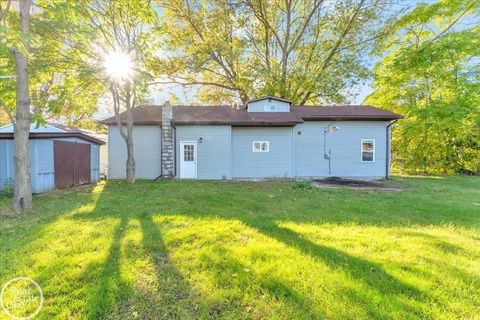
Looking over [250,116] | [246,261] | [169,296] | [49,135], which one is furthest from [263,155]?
[169,296]

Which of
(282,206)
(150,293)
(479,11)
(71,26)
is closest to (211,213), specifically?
(282,206)

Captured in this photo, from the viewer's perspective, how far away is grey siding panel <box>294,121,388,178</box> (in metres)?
12.2

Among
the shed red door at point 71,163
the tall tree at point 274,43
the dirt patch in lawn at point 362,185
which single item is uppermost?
the tall tree at point 274,43

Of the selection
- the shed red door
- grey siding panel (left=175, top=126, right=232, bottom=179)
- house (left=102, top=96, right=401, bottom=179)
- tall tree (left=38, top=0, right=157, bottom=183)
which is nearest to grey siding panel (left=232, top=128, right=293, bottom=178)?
house (left=102, top=96, right=401, bottom=179)

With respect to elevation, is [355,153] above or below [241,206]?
above

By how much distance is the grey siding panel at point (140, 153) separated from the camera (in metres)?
11.7

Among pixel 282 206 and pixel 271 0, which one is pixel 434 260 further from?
pixel 271 0

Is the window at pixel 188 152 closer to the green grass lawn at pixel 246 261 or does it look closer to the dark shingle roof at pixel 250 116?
the dark shingle roof at pixel 250 116

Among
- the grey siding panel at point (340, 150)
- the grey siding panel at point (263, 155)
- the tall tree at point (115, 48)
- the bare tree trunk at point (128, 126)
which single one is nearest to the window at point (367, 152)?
the grey siding panel at point (340, 150)

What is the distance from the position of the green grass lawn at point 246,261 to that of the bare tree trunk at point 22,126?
1.48 ft

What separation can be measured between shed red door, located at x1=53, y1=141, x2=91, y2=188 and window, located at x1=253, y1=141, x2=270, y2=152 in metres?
7.96

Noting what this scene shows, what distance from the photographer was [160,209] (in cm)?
556

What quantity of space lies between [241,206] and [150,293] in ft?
12.2

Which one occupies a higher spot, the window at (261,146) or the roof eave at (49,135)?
the roof eave at (49,135)
